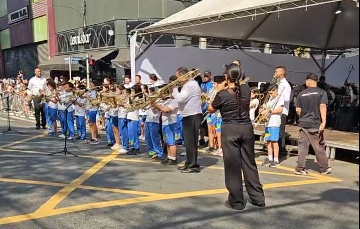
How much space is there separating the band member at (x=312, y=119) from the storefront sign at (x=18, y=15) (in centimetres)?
3051

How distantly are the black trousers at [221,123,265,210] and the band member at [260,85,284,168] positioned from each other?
2.42 m

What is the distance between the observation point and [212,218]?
474cm

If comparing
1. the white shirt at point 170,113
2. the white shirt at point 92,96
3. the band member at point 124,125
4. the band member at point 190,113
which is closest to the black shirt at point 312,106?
the band member at point 190,113

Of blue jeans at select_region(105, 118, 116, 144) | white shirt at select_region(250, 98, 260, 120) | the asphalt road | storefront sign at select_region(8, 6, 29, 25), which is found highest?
storefront sign at select_region(8, 6, 29, 25)

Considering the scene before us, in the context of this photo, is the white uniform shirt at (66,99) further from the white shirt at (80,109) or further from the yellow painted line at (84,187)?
the yellow painted line at (84,187)

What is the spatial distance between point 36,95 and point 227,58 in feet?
20.7

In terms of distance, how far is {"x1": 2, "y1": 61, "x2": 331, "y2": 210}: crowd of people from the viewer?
4969mm

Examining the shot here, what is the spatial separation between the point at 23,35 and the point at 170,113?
29.7 metres

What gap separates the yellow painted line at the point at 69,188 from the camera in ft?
17.0

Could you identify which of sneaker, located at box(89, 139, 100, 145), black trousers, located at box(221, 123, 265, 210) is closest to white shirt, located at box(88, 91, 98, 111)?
sneaker, located at box(89, 139, 100, 145)

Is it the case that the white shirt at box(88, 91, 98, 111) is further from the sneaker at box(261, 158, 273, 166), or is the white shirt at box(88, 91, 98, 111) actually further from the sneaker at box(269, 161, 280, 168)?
the sneaker at box(269, 161, 280, 168)

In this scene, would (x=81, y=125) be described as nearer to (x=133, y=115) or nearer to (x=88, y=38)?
(x=133, y=115)

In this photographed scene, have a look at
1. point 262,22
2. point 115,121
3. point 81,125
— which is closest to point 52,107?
point 81,125

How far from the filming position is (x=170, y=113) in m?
7.59
